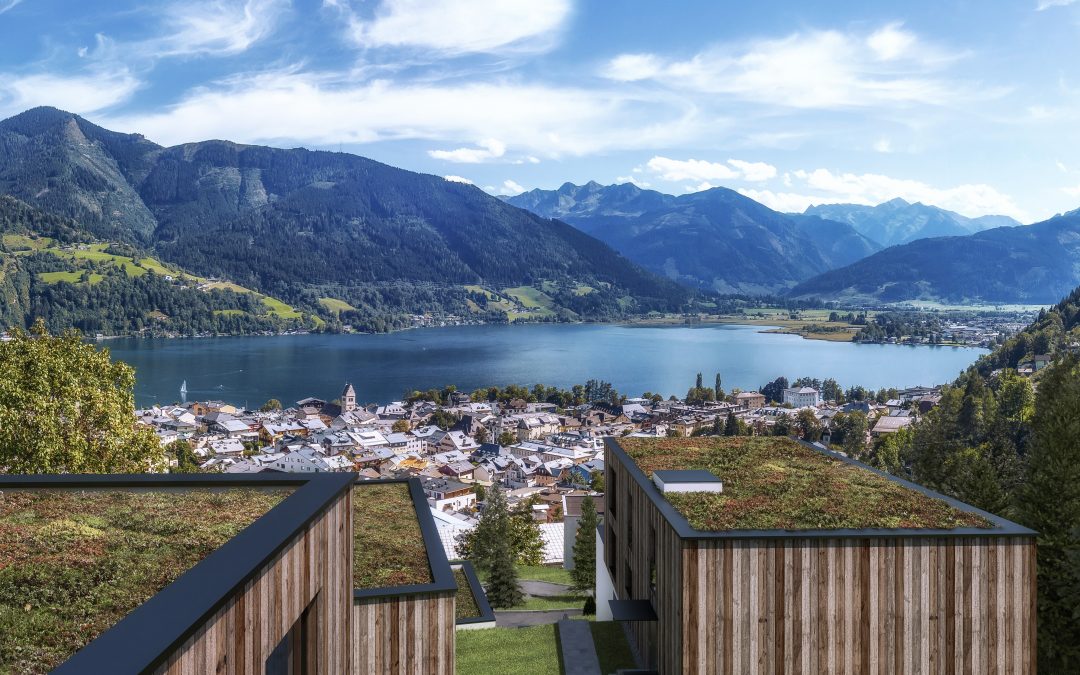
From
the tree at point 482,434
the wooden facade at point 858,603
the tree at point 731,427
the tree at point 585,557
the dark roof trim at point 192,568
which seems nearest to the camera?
the dark roof trim at point 192,568

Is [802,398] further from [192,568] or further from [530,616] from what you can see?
[192,568]

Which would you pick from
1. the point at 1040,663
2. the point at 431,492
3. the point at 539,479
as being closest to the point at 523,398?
the point at 539,479

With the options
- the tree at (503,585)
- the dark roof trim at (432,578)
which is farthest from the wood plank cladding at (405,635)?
the tree at (503,585)

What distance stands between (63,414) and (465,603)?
7.25 meters

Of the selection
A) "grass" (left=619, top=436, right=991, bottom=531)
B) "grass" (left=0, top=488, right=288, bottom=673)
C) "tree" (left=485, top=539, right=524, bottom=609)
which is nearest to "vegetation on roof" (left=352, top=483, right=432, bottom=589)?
"grass" (left=0, top=488, right=288, bottom=673)

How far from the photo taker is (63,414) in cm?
1148

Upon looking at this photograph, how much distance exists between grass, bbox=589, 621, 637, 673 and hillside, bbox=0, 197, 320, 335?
4540 inches

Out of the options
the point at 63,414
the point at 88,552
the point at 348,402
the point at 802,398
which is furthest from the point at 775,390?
the point at 88,552

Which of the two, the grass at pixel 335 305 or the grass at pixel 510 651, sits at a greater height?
the grass at pixel 335 305

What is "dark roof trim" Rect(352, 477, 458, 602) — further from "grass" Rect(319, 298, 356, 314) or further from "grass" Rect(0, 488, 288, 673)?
"grass" Rect(319, 298, 356, 314)

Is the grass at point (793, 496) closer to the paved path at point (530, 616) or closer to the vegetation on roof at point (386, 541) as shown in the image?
the vegetation on roof at point (386, 541)

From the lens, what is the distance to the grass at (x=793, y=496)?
7.31m

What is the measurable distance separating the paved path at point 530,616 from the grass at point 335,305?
14814cm

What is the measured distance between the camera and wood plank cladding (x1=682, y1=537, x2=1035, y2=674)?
6914mm
